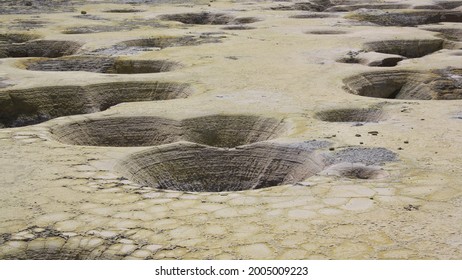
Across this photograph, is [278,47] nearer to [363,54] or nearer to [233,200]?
[363,54]

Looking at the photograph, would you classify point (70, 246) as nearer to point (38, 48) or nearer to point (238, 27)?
point (38, 48)

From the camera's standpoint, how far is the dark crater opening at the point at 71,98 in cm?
948

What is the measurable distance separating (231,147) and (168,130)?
28.6 inches

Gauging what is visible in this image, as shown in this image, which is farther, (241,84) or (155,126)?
(241,84)

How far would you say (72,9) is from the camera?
70.3ft

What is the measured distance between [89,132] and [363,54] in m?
6.26

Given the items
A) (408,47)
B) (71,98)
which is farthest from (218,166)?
(408,47)

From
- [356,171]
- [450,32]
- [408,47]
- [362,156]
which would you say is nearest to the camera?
[356,171]

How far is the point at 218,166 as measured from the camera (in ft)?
23.1

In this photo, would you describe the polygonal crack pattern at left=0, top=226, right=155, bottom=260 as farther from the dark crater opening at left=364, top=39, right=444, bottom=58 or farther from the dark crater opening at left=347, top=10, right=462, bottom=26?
the dark crater opening at left=347, top=10, right=462, bottom=26

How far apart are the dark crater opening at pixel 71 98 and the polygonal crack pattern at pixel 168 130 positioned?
67.4 inches

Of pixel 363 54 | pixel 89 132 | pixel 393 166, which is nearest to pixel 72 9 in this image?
pixel 363 54

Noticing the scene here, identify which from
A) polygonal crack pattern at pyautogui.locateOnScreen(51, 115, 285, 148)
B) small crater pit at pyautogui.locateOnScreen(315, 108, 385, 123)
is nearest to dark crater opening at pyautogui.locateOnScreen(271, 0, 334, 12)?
small crater pit at pyautogui.locateOnScreen(315, 108, 385, 123)

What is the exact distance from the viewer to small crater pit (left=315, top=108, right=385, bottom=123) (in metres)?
7.98
